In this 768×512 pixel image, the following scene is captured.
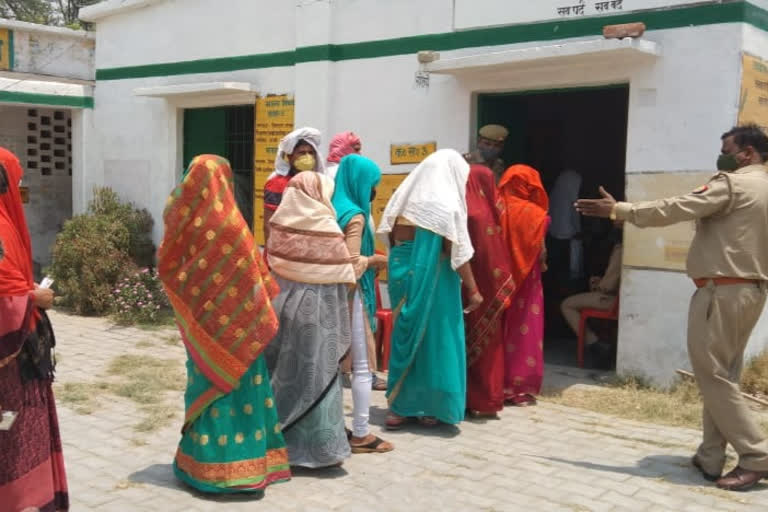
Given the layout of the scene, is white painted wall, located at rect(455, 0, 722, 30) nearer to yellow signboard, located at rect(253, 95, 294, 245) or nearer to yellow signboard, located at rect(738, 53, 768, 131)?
yellow signboard, located at rect(738, 53, 768, 131)

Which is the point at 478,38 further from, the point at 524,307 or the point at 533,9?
the point at 524,307

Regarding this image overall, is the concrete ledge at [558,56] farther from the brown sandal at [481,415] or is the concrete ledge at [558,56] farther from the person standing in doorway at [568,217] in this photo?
the brown sandal at [481,415]

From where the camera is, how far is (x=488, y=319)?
5.16 metres

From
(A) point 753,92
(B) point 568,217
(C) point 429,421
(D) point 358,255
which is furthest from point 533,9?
(C) point 429,421

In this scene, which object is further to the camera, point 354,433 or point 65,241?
point 65,241

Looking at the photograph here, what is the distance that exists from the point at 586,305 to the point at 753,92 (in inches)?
82.8

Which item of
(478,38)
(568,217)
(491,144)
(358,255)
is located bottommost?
(358,255)

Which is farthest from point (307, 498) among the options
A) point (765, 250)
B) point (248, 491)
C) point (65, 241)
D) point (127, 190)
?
point (127, 190)

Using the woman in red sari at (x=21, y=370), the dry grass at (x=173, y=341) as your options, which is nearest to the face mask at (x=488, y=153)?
the dry grass at (x=173, y=341)

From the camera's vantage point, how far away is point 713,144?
5652mm

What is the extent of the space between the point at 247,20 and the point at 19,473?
6.50 metres

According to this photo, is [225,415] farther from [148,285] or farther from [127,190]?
[127,190]

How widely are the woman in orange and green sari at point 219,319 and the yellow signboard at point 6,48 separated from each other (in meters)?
7.79

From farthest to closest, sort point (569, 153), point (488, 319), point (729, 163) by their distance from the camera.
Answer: point (569, 153)
point (488, 319)
point (729, 163)
